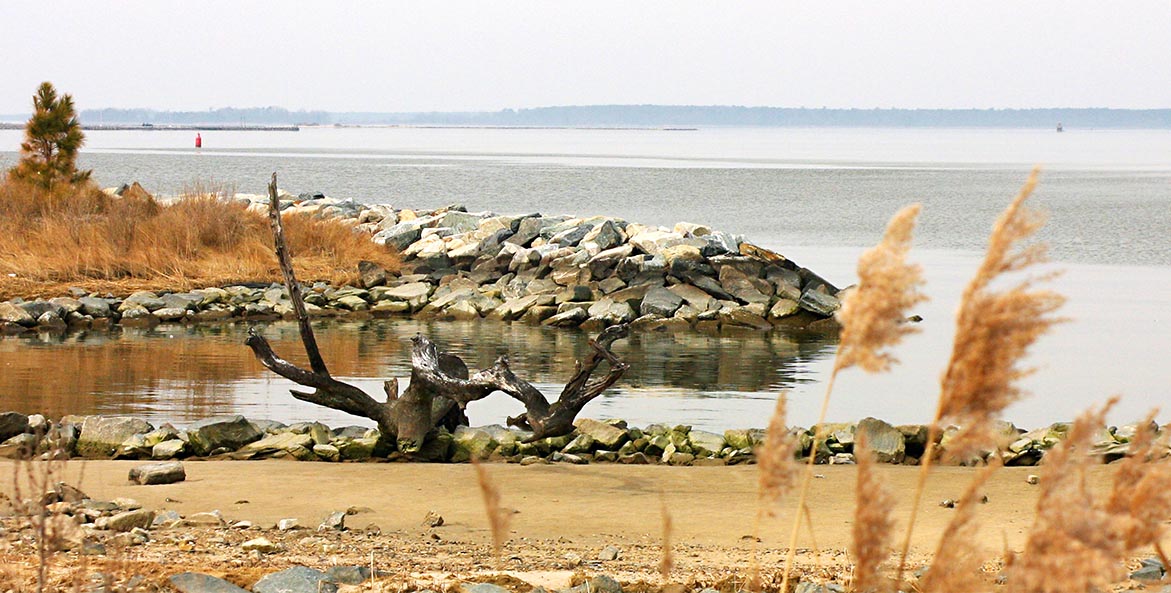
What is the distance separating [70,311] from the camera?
69.1 feet

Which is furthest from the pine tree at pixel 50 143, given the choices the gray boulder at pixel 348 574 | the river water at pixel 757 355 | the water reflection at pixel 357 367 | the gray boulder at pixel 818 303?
the gray boulder at pixel 348 574

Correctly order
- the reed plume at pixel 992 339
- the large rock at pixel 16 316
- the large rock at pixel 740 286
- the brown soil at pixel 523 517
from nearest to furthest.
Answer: the reed plume at pixel 992 339
the brown soil at pixel 523 517
the large rock at pixel 16 316
the large rock at pixel 740 286

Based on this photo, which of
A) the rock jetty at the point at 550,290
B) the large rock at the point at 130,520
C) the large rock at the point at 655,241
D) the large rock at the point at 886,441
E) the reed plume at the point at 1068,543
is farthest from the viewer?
the large rock at the point at 655,241

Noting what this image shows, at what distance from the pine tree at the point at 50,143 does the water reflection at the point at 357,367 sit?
803 cm

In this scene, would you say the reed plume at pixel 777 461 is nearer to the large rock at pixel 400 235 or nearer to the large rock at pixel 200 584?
the large rock at pixel 200 584

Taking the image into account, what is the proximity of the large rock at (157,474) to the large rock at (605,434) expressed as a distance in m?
3.29

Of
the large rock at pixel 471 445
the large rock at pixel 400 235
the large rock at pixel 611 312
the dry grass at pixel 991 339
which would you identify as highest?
the dry grass at pixel 991 339

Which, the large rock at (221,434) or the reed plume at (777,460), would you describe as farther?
the large rock at (221,434)

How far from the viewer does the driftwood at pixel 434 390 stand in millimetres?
10812

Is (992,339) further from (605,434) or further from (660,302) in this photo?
(660,302)

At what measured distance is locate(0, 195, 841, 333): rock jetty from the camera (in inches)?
860

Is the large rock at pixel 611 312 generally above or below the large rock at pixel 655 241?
below

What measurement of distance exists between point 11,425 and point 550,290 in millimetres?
13351

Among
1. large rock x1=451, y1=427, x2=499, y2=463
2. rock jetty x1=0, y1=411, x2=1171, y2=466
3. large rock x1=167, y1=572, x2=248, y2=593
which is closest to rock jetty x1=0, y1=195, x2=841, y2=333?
rock jetty x1=0, y1=411, x2=1171, y2=466
